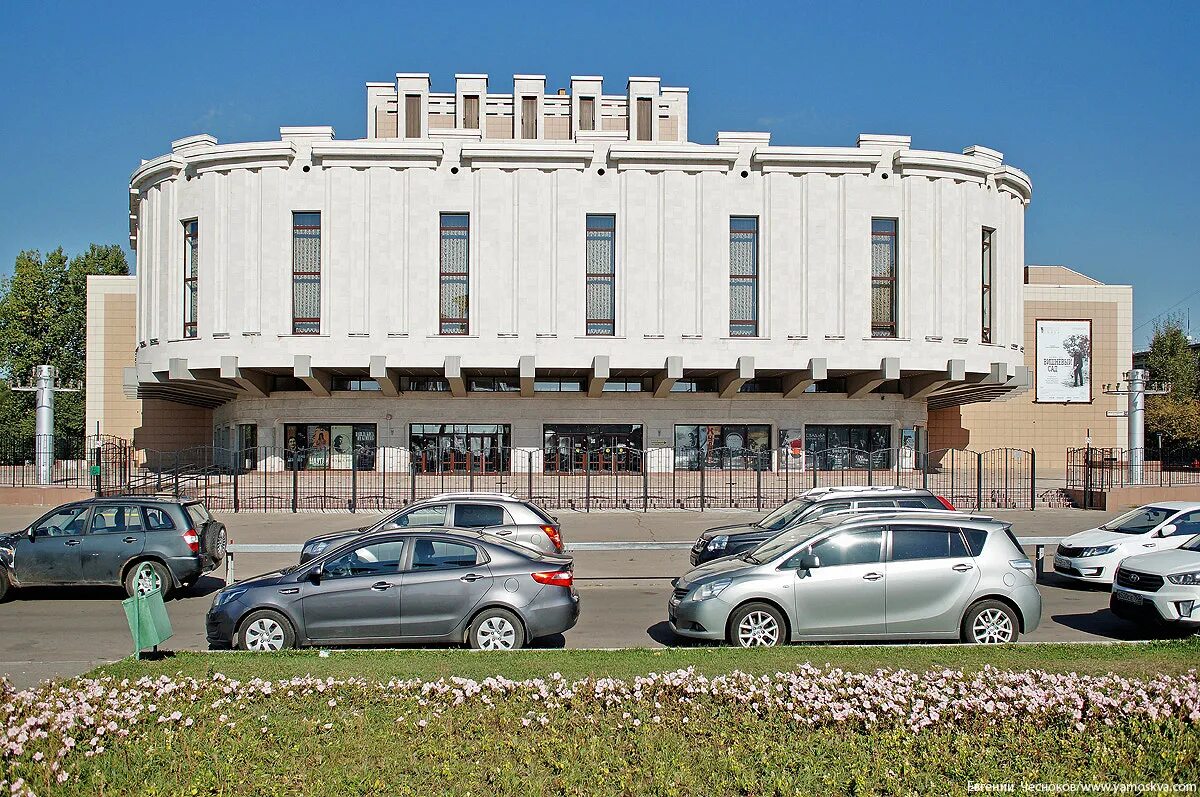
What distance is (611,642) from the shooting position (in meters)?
11.6

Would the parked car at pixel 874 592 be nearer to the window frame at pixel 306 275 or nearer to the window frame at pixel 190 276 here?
the window frame at pixel 306 275

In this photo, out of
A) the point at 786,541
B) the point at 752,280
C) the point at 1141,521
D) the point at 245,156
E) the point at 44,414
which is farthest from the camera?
the point at 752,280

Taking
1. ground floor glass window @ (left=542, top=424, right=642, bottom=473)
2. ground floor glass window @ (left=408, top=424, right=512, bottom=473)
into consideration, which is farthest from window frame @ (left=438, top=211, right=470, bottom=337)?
ground floor glass window @ (left=542, top=424, right=642, bottom=473)

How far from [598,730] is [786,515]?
35.8 ft

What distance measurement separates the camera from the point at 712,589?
425 inches

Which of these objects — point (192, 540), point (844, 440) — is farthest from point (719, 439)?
point (192, 540)

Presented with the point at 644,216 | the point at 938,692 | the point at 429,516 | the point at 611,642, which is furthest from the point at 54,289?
the point at 938,692

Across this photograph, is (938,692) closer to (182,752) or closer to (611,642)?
(611,642)

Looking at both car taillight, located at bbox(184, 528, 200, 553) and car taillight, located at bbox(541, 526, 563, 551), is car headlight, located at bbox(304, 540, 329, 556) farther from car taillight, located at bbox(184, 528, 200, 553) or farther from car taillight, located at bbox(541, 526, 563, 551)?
car taillight, located at bbox(541, 526, 563, 551)

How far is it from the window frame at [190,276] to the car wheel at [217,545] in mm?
25315

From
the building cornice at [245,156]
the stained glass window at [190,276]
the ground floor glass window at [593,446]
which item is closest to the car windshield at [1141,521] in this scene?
the ground floor glass window at [593,446]

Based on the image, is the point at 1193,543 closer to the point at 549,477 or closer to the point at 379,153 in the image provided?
the point at 549,477

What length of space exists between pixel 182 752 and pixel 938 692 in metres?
6.02

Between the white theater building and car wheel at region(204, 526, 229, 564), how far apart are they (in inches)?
821
